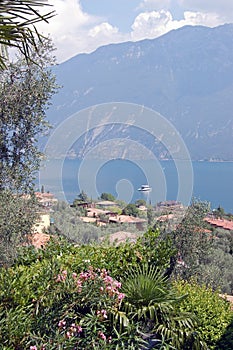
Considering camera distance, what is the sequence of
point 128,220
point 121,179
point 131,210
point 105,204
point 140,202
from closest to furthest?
point 121,179
point 128,220
point 131,210
point 140,202
point 105,204

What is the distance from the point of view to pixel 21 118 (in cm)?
636

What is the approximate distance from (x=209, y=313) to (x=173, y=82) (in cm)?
8925

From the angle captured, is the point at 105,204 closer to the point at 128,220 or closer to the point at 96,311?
the point at 128,220

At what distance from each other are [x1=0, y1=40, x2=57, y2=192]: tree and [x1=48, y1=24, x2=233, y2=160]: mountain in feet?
15.7

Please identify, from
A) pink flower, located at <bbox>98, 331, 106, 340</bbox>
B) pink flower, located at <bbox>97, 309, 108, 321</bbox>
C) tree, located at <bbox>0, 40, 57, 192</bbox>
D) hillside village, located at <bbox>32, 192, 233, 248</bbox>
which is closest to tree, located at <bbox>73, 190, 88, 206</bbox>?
hillside village, located at <bbox>32, 192, 233, 248</bbox>

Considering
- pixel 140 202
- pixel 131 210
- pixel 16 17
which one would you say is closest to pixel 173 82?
pixel 140 202

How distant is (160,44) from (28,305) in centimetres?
13548

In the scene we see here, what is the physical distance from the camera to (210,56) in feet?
444

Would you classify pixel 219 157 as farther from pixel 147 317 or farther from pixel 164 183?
pixel 147 317

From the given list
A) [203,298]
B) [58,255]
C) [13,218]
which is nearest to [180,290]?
[203,298]

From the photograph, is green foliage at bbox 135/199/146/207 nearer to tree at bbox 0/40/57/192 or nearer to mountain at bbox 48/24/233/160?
mountain at bbox 48/24/233/160

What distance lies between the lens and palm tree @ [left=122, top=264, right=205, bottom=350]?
439cm

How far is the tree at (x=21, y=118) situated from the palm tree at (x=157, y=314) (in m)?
2.36

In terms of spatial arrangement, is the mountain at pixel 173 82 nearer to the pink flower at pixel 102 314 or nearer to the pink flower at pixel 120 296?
the pink flower at pixel 120 296
